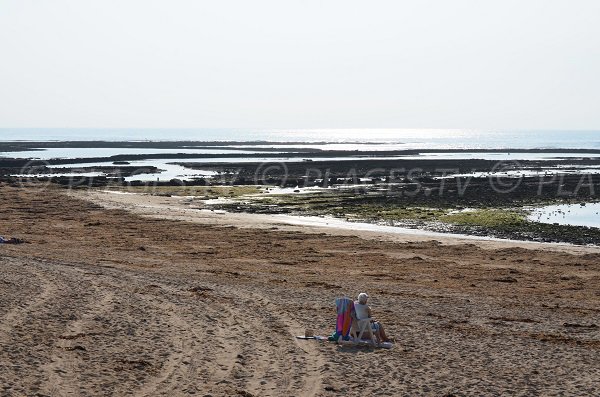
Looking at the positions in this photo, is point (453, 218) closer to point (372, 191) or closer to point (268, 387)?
point (372, 191)

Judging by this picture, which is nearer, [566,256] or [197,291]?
[197,291]

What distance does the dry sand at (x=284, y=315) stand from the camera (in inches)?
521

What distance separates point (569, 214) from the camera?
48.8 m

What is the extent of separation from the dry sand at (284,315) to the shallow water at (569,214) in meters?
10.9

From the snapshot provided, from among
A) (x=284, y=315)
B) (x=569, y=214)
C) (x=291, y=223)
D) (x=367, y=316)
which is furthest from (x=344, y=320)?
(x=569, y=214)

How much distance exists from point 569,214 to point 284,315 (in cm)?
3508

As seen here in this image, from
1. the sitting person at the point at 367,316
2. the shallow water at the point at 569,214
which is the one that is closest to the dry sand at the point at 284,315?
the sitting person at the point at 367,316

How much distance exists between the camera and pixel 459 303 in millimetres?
21422

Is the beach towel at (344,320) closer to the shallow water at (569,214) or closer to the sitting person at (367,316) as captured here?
the sitting person at (367,316)

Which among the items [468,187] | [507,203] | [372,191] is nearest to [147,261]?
[507,203]

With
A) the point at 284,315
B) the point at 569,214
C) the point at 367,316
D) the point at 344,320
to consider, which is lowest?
the point at 569,214

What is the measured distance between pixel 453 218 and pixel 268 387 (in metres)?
33.6

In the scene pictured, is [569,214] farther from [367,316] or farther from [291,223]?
[367,316]

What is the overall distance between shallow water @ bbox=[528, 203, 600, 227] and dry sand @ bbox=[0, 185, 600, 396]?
430 inches
